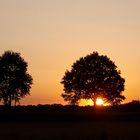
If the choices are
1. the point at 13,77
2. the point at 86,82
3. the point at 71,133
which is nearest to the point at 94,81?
the point at 86,82

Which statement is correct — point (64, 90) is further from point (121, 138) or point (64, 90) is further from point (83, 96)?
point (121, 138)

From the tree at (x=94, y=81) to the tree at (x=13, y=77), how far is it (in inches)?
377

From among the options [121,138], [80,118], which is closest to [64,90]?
[80,118]

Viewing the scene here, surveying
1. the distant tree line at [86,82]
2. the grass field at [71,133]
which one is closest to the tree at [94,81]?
the distant tree line at [86,82]

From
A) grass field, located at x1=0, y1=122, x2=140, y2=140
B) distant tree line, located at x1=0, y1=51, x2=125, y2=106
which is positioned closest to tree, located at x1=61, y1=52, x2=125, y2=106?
distant tree line, located at x1=0, y1=51, x2=125, y2=106

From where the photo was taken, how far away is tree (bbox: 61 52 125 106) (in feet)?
332

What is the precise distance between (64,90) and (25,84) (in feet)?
30.2

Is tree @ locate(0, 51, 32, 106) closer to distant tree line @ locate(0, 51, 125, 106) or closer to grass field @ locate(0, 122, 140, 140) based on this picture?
distant tree line @ locate(0, 51, 125, 106)

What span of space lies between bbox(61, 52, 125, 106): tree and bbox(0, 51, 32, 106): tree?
958 cm

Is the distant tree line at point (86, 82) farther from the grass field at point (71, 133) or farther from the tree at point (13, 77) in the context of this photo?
the grass field at point (71, 133)

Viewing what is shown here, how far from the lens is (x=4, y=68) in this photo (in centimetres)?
11012

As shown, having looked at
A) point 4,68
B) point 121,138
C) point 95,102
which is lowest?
point 121,138

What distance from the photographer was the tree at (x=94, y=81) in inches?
3984

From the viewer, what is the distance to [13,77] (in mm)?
109375
